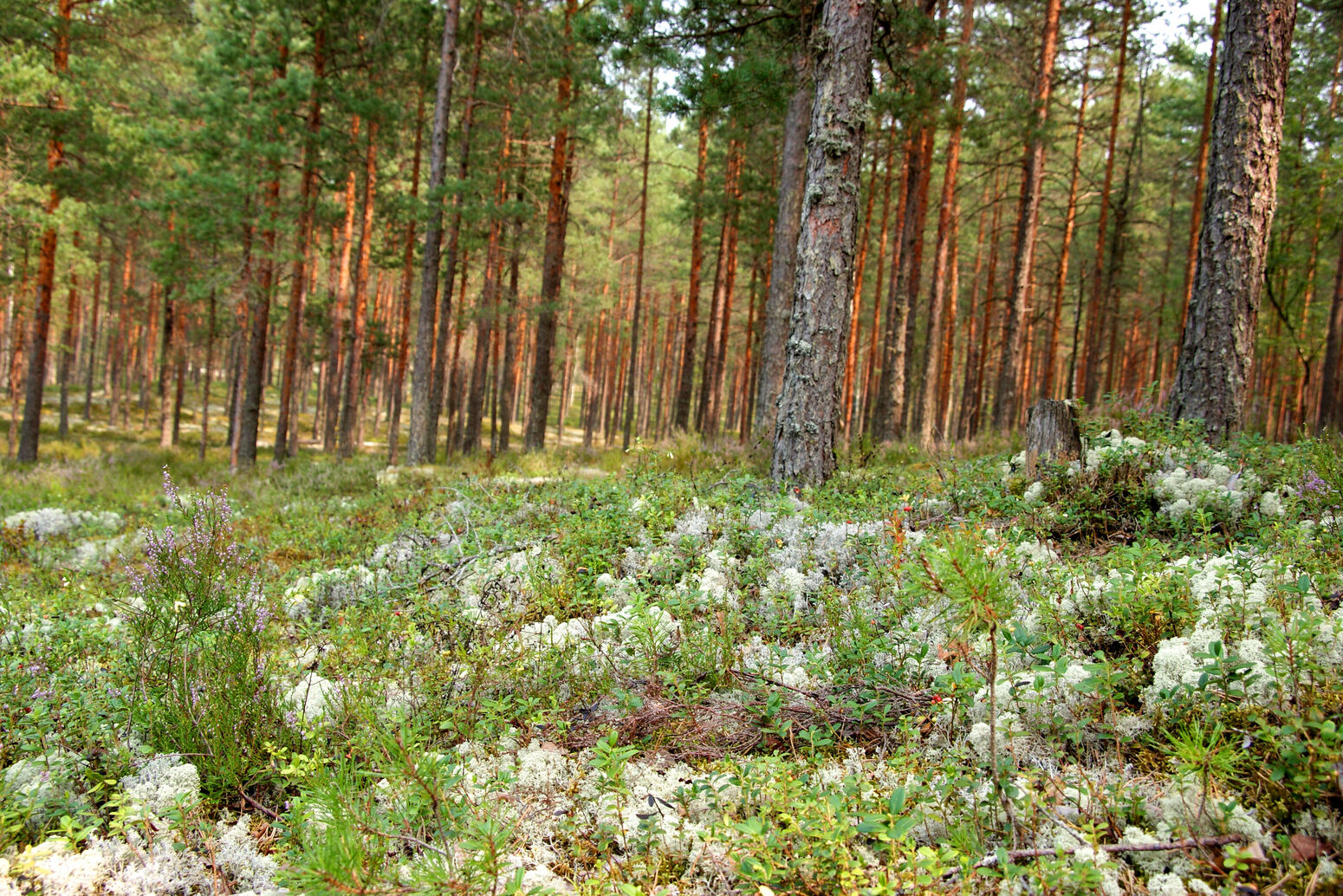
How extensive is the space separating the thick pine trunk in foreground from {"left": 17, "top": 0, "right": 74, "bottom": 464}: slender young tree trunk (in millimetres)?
7930

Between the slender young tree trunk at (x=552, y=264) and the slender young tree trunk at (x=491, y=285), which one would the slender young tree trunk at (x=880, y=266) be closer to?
the slender young tree trunk at (x=552, y=264)

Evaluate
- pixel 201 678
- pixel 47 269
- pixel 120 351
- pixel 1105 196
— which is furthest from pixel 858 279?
pixel 120 351

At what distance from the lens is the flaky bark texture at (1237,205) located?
5.58 m

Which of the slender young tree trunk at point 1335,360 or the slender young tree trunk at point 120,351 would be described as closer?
the slender young tree trunk at point 1335,360

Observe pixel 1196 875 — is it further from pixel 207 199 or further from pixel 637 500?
pixel 207 199

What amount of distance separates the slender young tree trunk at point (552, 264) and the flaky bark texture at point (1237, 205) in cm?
1079

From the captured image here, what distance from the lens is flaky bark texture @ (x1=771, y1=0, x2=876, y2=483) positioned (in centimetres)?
624

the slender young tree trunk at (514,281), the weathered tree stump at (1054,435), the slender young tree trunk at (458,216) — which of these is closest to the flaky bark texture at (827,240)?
the weathered tree stump at (1054,435)

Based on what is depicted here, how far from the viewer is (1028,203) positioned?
43.1 ft

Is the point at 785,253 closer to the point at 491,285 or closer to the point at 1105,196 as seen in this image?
the point at 1105,196

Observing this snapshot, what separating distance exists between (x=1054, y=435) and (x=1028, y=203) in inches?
395

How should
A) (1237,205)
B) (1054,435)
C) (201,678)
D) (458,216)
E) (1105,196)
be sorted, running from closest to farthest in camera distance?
(201,678) < (1054,435) < (1237,205) < (458,216) < (1105,196)

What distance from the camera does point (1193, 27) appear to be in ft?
49.1

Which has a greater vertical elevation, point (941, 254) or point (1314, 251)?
point (1314, 251)
